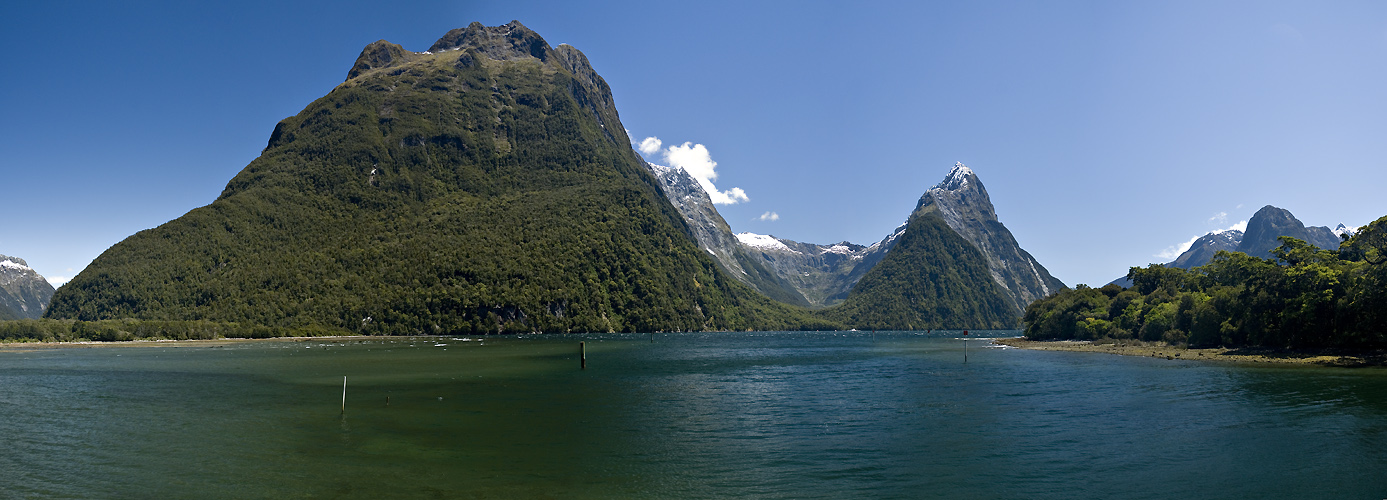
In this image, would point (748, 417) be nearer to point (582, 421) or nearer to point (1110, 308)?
point (582, 421)

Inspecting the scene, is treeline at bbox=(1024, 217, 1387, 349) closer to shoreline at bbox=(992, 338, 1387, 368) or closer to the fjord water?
shoreline at bbox=(992, 338, 1387, 368)

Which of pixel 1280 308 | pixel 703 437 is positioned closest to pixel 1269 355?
pixel 1280 308

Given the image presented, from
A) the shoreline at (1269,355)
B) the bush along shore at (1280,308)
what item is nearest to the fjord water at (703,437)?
the shoreline at (1269,355)

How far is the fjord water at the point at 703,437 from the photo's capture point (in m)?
29.9

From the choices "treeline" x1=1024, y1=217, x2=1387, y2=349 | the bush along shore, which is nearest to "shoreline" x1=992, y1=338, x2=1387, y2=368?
the bush along shore

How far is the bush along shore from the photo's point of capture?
87.6m

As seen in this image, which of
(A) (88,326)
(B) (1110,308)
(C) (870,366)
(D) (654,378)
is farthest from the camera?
(A) (88,326)

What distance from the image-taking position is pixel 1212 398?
187 feet

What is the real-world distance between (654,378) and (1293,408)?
57.9 m

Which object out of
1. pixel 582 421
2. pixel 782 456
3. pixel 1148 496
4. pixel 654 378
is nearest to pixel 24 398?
pixel 582 421

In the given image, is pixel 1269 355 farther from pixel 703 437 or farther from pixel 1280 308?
pixel 703 437

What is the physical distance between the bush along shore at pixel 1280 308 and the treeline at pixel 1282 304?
12cm

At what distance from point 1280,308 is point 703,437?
100335mm

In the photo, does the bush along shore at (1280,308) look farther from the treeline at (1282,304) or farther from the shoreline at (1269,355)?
the shoreline at (1269,355)
